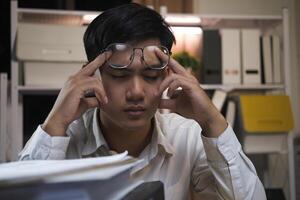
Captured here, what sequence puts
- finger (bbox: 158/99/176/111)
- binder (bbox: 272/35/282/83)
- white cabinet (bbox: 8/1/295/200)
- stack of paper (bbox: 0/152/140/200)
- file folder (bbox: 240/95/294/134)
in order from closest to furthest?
stack of paper (bbox: 0/152/140/200)
finger (bbox: 158/99/176/111)
white cabinet (bbox: 8/1/295/200)
file folder (bbox: 240/95/294/134)
binder (bbox: 272/35/282/83)

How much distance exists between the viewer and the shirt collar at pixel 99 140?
40.0 inches

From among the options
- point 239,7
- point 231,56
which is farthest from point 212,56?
point 239,7

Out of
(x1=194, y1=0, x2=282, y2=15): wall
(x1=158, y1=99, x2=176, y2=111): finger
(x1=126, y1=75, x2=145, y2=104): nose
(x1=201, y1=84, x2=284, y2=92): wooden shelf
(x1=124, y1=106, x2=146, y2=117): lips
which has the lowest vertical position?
(x1=124, y1=106, x2=146, y2=117): lips

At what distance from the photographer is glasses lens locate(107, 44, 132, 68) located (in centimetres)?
88

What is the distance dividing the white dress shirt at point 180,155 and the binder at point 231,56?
43.2 inches

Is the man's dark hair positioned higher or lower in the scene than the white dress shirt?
higher

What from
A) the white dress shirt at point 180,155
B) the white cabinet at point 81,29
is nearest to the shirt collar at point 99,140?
the white dress shirt at point 180,155

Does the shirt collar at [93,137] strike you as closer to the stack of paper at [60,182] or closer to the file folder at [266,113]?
the stack of paper at [60,182]

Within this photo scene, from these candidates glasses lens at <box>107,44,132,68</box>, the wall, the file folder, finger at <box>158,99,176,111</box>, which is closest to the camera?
glasses lens at <box>107,44,132,68</box>

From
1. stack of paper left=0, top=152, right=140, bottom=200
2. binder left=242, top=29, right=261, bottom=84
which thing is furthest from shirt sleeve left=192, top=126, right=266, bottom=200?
binder left=242, top=29, right=261, bottom=84

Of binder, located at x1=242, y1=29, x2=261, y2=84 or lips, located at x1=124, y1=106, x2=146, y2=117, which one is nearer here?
lips, located at x1=124, y1=106, x2=146, y2=117

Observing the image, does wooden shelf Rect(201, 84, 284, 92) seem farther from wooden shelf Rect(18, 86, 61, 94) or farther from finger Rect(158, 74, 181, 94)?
finger Rect(158, 74, 181, 94)

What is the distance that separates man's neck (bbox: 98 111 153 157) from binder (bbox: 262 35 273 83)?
1.45 metres

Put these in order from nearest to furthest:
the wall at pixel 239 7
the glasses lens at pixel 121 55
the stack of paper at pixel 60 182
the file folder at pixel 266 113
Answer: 1. the stack of paper at pixel 60 182
2. the glasses lens at pixel 121 55
3. the file folder at pixel 266 113
4. the wall at pixel 239 7
